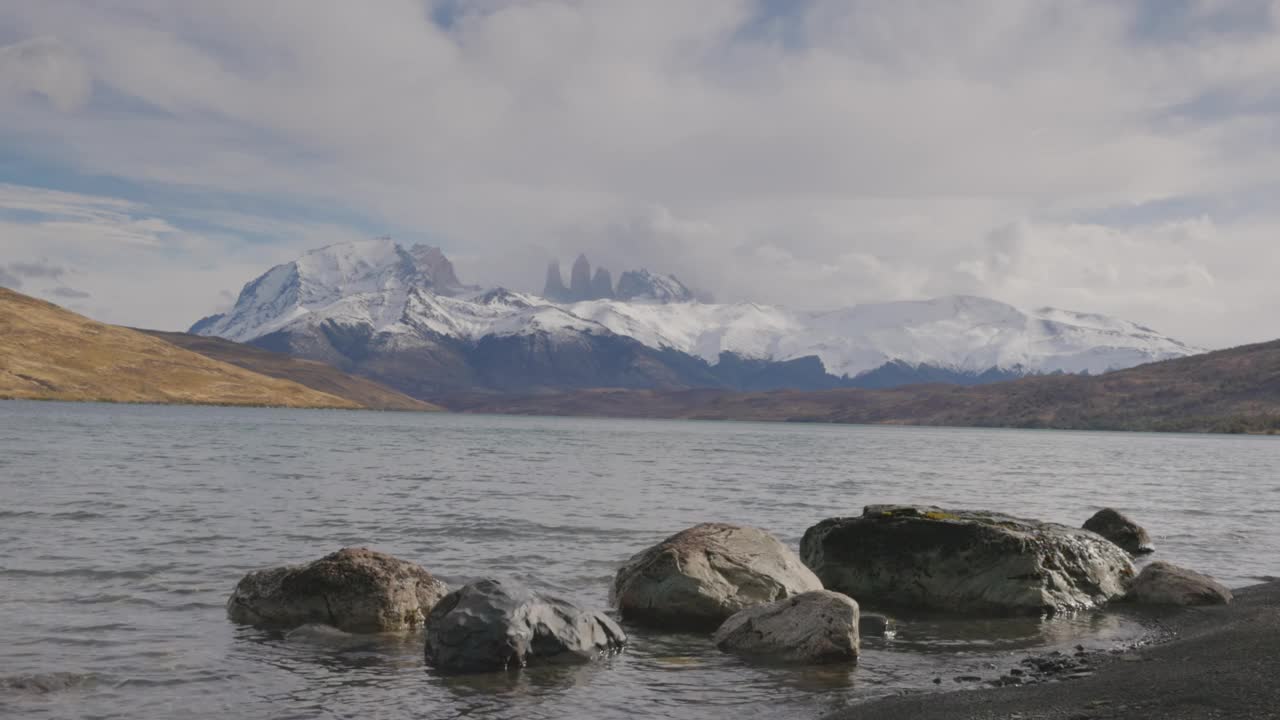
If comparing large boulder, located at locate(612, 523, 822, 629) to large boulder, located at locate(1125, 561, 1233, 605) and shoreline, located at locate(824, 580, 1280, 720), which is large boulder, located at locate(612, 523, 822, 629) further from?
large boulder, located at locate(1125, 561, 1233, 605)

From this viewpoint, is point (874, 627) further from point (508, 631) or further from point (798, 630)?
point (508, 631)

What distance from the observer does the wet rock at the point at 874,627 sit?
1973 centimetres

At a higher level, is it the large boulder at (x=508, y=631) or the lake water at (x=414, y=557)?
the large boulder at (x=508, y=631)

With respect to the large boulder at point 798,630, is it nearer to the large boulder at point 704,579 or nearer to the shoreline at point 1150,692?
the large boulder at point 704,579

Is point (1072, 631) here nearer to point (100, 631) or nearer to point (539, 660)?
point (539, 660)

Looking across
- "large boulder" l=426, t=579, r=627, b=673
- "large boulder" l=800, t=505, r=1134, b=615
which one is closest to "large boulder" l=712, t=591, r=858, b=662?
"large boulder" l=426, t=579, r=627, b=673

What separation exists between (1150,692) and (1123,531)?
22083 mm

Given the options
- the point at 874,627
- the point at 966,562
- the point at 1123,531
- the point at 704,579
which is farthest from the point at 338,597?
the point at 1123,531

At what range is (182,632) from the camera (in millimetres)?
18625

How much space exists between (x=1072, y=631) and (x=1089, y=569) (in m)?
4.02

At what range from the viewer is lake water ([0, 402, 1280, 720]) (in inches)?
589

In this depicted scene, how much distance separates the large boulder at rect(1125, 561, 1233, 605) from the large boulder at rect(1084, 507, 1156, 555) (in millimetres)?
9387

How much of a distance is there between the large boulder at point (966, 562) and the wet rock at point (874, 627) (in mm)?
3308

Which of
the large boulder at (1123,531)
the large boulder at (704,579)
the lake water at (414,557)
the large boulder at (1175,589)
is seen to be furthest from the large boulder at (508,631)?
the large boulder at (1123,531)
